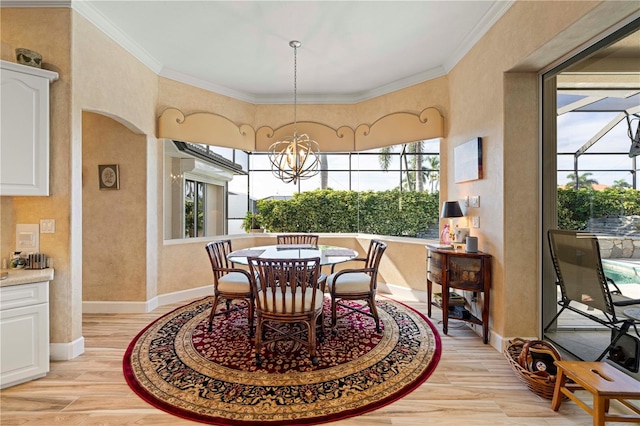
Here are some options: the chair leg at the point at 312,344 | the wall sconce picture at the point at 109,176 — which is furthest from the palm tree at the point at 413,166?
the wall sconce picture at the point at 109,176

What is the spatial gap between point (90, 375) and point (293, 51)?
4.10 metres

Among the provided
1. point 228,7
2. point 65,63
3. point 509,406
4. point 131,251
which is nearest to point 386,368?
point 509,406

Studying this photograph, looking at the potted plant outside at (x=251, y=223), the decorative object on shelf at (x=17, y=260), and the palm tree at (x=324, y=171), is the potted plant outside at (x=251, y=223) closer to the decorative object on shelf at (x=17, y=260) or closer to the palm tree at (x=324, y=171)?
the palm tree at (x=324, y=171)

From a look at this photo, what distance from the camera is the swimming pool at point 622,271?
2.01 meters

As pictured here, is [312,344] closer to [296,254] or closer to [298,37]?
[296,254]

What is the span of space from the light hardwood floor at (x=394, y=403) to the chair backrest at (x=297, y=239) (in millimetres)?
2459

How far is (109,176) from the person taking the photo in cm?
398

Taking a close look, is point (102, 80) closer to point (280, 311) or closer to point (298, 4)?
point (298, 4)

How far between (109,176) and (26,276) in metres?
1.91

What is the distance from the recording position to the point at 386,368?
2.58m

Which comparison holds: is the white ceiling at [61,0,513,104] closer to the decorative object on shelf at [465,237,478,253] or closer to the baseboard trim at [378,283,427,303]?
the decorative object on shelf at [465,237,478,253]

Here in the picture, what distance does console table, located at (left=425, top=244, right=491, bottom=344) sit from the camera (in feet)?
10.0

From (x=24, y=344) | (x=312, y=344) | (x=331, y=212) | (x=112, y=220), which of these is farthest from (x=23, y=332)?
(x=331, y=212)

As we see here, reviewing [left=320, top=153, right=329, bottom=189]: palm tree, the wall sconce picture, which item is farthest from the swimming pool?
the wall sconce picture
